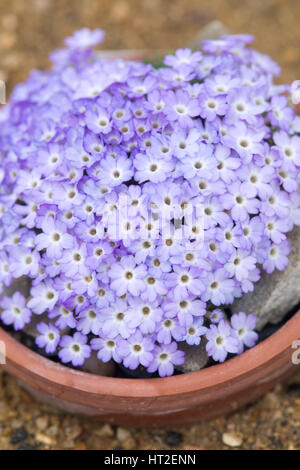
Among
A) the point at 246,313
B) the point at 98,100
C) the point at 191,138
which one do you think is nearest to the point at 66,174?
the point at 98,100

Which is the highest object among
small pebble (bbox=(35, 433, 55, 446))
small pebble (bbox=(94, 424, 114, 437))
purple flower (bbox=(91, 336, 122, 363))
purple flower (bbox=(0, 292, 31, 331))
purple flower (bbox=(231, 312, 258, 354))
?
purple flower (bbox=(0, 292, 31, 331))

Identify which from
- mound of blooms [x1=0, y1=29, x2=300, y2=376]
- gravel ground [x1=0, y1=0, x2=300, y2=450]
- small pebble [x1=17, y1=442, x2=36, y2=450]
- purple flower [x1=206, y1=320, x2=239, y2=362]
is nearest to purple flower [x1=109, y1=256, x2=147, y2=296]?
mound of blooms [x1=0, y1=29, x2=300, y2=376]

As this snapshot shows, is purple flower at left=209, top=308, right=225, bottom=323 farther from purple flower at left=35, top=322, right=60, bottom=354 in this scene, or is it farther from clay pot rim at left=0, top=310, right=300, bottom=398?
purple flower at left=35, top=322, right=60, bottom=354

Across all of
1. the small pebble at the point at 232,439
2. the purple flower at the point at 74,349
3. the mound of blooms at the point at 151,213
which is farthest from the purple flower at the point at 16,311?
the small pebble at the point at 232,439

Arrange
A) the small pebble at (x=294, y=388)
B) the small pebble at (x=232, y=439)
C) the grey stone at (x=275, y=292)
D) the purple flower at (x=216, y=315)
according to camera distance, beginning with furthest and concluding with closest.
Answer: the small pebble at (x=294, y=388) → the small pebble at (x=232, y=439) → the grey stone at (x=275, y=292) → the purple flower at (x=216, y=315)

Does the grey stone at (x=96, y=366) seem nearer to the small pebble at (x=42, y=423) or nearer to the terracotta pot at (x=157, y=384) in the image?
the terracotta pot at (x=157, y=384)
